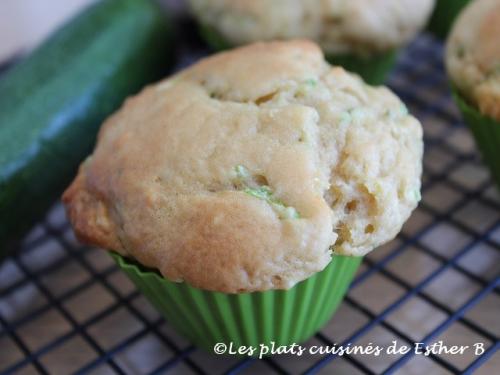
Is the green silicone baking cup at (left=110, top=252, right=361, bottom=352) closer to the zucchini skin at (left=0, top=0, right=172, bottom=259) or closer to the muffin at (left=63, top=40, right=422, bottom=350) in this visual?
the muffin at (left=63, top=40, right=422, bottom=350)

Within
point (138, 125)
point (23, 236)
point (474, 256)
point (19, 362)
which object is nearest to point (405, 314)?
point (474, 256)

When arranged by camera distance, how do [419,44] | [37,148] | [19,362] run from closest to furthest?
[19,362], [37,148], [419,44]

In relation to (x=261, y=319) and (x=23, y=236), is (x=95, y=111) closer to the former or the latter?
(x=23, y=236)

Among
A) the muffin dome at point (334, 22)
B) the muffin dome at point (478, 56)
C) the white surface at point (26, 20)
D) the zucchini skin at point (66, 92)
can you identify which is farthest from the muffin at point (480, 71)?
the white surface at point (26, 20)

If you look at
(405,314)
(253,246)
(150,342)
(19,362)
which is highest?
(253,246)

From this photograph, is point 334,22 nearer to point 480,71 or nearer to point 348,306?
point 480,71

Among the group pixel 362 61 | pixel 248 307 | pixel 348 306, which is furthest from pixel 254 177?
pixel 362 61
